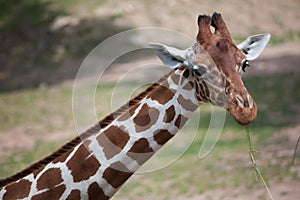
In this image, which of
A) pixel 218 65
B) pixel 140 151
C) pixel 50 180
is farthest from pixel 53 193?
pixel 218 65

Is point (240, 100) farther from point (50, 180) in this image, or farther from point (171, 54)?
point (50, 180)

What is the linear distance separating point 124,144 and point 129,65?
12.6 meters

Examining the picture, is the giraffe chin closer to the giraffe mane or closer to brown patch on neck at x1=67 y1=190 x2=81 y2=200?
the giraffe mane

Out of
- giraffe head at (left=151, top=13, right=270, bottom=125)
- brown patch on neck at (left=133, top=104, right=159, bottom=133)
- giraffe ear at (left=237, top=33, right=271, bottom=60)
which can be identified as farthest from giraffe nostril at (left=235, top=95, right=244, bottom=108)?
brown patch on neck at (left=133, top=104, right=159, bottom=133)

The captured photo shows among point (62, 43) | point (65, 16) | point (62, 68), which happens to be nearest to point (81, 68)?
point (62, 68)

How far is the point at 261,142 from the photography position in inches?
510

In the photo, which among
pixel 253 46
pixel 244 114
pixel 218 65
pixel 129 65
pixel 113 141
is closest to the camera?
pixel 244 114

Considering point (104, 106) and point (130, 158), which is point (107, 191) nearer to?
point (130, 158)

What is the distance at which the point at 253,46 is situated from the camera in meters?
6.25

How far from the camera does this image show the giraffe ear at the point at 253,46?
6.20 meters

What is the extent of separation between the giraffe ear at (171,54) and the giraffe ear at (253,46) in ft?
A: 1.64

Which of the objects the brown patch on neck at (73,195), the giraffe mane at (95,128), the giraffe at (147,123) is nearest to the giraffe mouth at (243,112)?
the giraffe at (147,123)

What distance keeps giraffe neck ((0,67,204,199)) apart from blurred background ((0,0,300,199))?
464 cm

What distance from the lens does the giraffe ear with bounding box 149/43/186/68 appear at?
6012 mm
